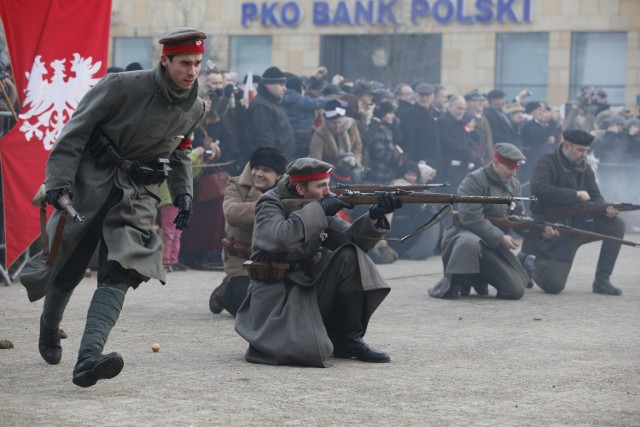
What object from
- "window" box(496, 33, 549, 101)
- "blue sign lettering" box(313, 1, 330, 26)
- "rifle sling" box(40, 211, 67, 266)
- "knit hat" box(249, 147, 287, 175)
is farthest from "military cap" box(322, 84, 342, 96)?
"blue sign lettering" box(313, 1, 330, 26)

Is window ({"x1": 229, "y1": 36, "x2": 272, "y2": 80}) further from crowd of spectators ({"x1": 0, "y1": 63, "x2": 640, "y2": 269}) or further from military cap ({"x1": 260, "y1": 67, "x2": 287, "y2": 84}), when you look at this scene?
military cap ({"x1": 260, "y1": 67, "x2": 287, "y2": 84})

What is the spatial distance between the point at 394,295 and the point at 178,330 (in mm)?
3261

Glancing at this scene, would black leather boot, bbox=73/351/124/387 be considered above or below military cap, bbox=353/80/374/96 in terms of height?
below

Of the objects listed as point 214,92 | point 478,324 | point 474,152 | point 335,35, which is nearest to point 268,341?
point 478,324

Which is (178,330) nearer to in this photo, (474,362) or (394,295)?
(474,362)

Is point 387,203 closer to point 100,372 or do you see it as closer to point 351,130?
point 100,372

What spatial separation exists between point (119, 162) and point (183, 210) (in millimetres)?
482

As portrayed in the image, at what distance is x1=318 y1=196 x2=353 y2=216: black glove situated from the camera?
7.66 metres

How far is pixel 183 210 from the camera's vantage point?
7004 mm

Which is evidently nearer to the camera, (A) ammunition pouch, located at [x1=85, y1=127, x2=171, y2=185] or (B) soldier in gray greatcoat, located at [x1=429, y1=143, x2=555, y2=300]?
(A) ammunition pouch, located at [x1=85, y1=127, x2=171, y2=185]

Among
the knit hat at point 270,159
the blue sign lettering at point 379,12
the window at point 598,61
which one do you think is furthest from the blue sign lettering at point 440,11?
the knit hat at point 270,159

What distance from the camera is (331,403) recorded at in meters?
6.24

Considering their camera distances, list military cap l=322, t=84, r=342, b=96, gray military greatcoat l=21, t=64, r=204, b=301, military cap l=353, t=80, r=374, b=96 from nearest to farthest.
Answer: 1. gray military greatcoat l=21, t=64, r=204, b=301
2. military cap l=322, t=84, r=342, b=96
3. military cap l=353, t=80, r=374, b=96

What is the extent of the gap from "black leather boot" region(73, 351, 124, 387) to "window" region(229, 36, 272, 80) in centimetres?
2988
